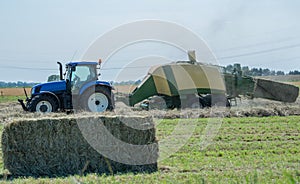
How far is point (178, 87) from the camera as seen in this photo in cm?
2089

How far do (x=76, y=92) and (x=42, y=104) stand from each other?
137 cm

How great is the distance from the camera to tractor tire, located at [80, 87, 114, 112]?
49.1 ft

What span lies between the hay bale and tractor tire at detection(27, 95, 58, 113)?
24.4ft

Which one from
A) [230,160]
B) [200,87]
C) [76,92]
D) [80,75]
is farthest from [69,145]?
[200,87]

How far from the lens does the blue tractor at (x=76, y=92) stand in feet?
48.6

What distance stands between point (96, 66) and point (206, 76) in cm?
814

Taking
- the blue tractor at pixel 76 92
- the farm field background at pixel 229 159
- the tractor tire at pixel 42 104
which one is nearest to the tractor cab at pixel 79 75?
the blue tractor at pixel 76 92

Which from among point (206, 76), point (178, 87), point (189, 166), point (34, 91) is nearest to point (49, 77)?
point (34, 91)

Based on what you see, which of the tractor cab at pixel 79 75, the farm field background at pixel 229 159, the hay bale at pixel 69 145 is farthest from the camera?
the tractor cab at pixel 79 75

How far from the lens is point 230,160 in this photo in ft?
25.8

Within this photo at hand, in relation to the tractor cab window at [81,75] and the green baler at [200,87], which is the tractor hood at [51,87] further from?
the green baler at [200,87]

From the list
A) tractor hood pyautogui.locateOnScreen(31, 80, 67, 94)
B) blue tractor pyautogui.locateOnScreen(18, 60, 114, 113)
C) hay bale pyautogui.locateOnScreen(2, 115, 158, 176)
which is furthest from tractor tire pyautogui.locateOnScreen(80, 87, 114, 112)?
hay bale pyautogui.locateOnScreen(2, 115, 158, 176)

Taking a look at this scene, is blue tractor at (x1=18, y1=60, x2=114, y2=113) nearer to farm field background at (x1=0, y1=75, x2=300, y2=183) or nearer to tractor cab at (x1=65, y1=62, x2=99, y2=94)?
tractor cab at (x1=65, y1=62, x2=99, y2=94)

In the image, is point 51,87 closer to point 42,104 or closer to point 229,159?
point 42,104
